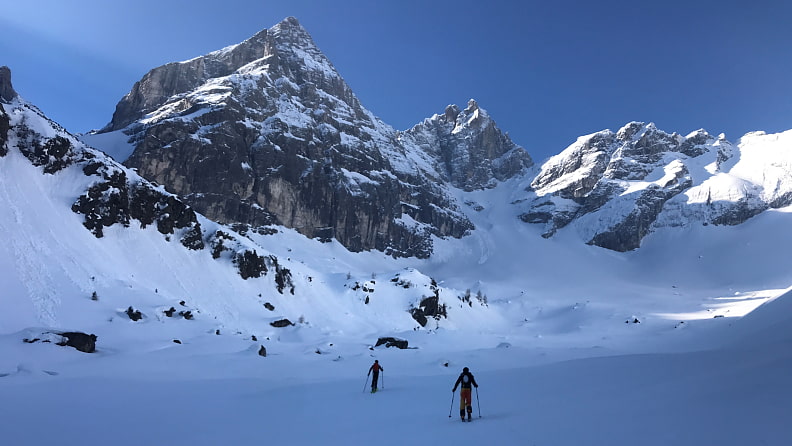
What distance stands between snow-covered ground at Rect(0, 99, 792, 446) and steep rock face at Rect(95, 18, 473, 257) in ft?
227

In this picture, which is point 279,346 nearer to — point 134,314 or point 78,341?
point 134,314

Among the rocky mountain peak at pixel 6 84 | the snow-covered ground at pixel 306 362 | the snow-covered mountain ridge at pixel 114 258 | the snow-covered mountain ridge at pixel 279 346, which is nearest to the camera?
the snow-covered ground at pixel 306 362

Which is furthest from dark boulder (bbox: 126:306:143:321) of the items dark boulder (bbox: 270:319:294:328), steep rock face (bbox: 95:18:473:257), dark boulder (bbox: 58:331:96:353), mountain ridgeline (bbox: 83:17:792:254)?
steep rock face (bbox: 95:18:473:257)

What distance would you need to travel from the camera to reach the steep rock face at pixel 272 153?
13012 cm

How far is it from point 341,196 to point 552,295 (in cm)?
7826

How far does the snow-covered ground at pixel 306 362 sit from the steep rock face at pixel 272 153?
6930 centimetres

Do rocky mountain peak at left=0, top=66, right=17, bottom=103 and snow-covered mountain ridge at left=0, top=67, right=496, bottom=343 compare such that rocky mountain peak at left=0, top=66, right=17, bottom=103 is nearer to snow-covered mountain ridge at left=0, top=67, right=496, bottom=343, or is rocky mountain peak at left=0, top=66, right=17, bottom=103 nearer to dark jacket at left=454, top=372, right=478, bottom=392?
snow-covered mountain ridge at left=0, top=67, right=496, bottom=343

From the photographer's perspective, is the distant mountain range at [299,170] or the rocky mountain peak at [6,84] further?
the distant mountain range at [299,170]

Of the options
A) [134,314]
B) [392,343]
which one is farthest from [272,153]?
[392,343]

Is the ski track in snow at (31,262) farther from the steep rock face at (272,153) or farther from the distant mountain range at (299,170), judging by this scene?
the steep rock face at (272,153)

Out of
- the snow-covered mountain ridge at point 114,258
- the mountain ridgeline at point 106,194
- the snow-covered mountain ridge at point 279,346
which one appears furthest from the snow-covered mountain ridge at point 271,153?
the snow-covered mountain ridge at point 114,258

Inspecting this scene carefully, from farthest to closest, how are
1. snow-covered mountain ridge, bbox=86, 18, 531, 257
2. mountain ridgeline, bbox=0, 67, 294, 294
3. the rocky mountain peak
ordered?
1. snow-covered mountain ridge, bbox=86, 18, 531, 257
2. the rocky mountain peak
3. mountain ridgeline, bbox=0, 67, 294, 294

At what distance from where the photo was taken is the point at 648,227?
18238cm

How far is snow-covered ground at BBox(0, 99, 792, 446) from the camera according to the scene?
1032cm
